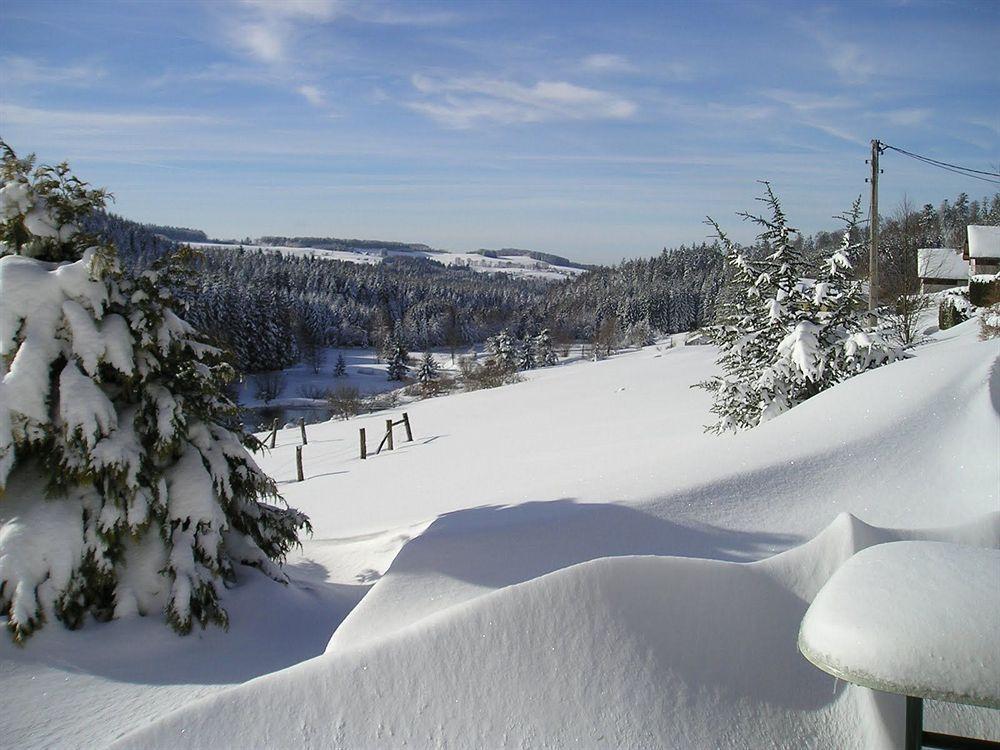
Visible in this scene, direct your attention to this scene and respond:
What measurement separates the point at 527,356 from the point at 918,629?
209ft

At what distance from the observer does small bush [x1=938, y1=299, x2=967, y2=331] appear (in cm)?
2344

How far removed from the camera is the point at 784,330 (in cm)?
952

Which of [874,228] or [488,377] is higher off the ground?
[874,228]

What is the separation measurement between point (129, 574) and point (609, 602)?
3.93 m

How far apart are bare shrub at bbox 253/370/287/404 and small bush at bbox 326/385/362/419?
562 centimetres

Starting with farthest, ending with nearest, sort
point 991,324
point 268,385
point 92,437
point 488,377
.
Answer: point 268,385, point 488,377, point 991,324, point 92,437

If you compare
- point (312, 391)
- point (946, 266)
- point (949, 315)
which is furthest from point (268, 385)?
point (946, 266)

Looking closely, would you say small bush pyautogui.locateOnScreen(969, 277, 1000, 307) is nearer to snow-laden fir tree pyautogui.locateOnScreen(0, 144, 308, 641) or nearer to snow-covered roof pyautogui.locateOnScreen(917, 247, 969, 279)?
snow-covered roof pyautogui.locateOnScreen(917, 247, 969, 279)

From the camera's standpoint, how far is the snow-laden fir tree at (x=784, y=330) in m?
8.98

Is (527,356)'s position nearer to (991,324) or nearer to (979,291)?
(979,291)

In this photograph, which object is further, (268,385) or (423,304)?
(423,304)

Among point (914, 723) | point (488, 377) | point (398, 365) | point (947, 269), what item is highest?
point (947, 269)

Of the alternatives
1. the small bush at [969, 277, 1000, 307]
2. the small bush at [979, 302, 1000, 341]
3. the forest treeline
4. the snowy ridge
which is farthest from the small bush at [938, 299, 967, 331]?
the forest treeline

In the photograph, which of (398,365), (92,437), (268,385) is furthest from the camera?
(398,365)
